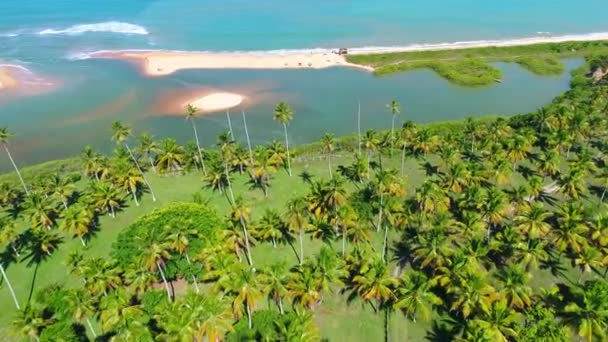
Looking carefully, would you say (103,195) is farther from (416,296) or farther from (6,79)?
(6,79)

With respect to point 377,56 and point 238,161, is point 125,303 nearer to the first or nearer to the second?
point 238,161

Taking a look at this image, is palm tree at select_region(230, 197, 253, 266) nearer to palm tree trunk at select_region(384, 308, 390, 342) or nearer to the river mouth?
palm tree trunk at select_region(384, 308, 390, 342)

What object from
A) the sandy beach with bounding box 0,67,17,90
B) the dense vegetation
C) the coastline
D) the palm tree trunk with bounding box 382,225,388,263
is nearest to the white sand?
the dense vegetation

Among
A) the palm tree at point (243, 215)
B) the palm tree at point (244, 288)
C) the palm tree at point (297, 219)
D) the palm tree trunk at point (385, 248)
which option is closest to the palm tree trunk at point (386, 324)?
the palm tree trunk at point (385, 248)

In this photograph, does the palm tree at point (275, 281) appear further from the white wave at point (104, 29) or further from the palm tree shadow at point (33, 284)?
the white wave at point (104, 29)

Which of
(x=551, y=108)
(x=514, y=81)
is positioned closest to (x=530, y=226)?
(x=551, y=108)

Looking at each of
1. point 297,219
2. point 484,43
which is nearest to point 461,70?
point 484,43
